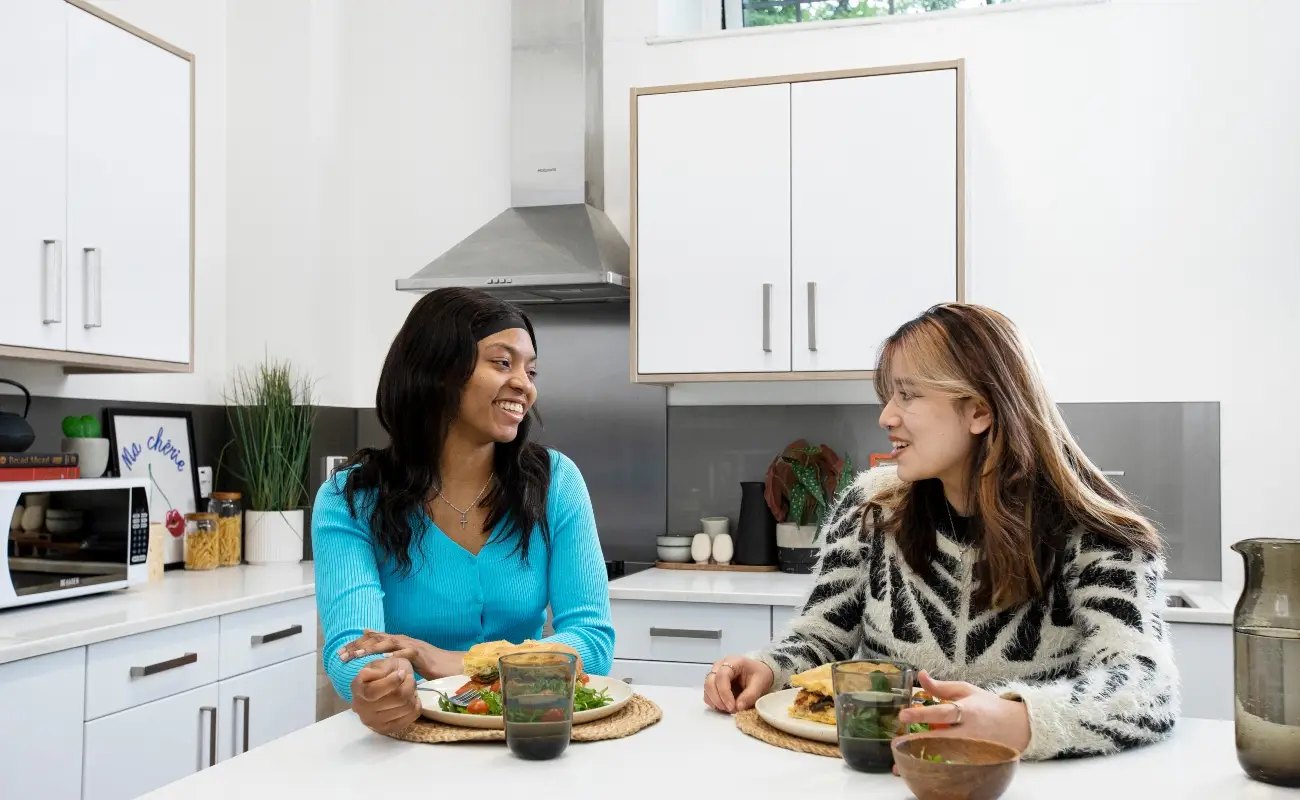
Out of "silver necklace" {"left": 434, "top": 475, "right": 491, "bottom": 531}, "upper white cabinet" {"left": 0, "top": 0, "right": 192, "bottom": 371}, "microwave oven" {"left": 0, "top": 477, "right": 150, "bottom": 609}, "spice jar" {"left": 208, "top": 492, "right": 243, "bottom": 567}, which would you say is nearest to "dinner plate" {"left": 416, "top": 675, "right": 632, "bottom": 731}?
"silver necklace" {"left": 434, "top": 475, "right": 491, "bottom": 531}

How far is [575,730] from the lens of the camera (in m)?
1.38

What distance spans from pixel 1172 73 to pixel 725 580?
6.37 ft

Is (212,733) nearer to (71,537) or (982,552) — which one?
(71,537)

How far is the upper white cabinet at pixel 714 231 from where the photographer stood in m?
3.24

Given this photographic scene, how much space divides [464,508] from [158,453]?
1.90 m

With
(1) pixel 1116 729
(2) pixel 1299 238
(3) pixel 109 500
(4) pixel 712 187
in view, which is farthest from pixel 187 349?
(2) pixel 1299 238

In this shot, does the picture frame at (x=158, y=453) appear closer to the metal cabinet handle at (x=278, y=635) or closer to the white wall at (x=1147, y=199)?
the metal cabinet handle at (x=278, y=635)

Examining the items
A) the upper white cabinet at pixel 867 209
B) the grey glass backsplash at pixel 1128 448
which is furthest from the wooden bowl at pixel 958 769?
the grey glass backsplash at pixel 1128 448

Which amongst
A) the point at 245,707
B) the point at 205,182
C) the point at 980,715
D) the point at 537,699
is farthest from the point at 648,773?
the point at 205,182

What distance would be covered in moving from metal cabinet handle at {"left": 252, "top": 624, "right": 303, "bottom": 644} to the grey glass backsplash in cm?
131

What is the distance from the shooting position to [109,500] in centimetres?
283

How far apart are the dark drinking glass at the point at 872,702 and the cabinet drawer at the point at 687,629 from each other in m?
1.75

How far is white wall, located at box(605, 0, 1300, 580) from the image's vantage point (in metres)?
3.19

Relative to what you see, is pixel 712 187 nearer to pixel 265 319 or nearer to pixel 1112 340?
pixel 1112 340
